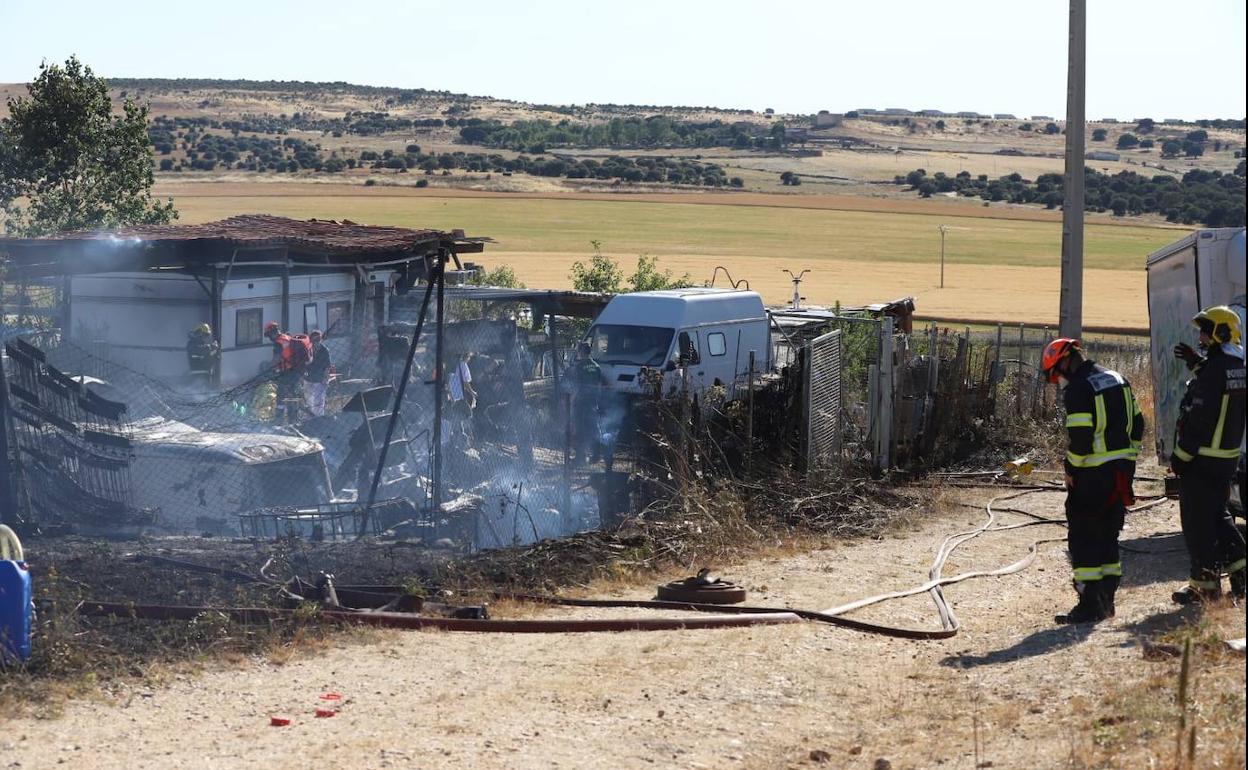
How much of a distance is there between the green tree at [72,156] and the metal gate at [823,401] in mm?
18533

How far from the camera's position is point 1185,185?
325 feet

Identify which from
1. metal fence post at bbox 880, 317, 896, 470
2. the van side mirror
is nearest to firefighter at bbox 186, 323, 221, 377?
the van side mirror

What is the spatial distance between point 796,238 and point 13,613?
6791 cm

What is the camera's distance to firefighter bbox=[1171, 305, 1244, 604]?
859 centimetres

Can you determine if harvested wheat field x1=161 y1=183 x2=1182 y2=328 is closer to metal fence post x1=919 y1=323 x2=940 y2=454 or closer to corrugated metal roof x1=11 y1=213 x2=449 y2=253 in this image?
corrugated metal roof x1=11 y1=213 x2=449 y2=253

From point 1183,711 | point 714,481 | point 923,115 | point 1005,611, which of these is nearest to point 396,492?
point 714,481

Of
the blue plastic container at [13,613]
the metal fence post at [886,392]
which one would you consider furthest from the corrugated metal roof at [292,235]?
the blue plastic container at [13,613]

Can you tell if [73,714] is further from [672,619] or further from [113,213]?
[113,213]

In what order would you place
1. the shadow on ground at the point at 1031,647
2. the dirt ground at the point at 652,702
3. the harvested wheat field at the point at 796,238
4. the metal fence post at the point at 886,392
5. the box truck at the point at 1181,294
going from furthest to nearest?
the harvested wheat field at the point at 796,238 < the metal fence post at the point at 886,392 < the box truck at the point at 1181,294 < the shadow on ground at the point at 1031,647 < the dirt ground at the point at 652,702

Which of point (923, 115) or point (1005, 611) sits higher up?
point (923, 115)

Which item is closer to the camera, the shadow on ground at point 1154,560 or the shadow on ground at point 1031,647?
the shadow on ground at point 1031,647

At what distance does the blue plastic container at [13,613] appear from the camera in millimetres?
6996

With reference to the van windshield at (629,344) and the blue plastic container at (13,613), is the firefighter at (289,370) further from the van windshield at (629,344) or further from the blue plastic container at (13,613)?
the blue plastic container at (13,613)

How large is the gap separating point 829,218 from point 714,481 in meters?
75.2
